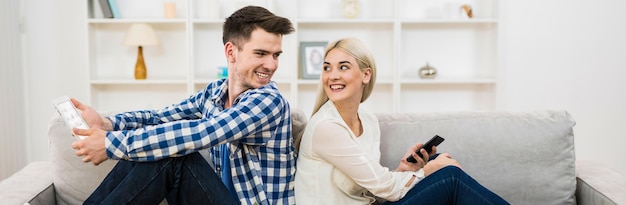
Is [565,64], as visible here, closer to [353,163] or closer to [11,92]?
[353,163]

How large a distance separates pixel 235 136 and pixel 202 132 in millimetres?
100

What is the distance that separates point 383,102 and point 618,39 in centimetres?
170

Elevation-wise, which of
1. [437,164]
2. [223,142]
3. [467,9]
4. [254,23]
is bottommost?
[437,164]

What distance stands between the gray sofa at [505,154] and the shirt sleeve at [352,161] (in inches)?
10.4

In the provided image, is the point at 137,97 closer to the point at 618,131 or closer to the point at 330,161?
the point at 330,161

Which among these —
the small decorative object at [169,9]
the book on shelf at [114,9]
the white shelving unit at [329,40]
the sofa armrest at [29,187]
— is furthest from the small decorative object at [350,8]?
the sofa armrest at [29,187]

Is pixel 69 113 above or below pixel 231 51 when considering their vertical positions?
below

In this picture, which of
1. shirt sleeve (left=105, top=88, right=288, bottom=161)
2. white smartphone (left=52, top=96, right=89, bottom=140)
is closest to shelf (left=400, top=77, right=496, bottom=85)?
shirt sleeve (left=105, top=88, right=288, bottom=161)

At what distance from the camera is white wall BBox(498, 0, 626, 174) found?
483cm

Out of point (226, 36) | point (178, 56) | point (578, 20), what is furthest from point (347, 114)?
point (578, 20)

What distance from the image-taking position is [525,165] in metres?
2.43

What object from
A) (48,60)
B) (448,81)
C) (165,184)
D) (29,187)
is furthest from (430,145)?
(48,60)

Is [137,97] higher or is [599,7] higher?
[599,7]

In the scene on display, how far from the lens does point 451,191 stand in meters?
2.11
